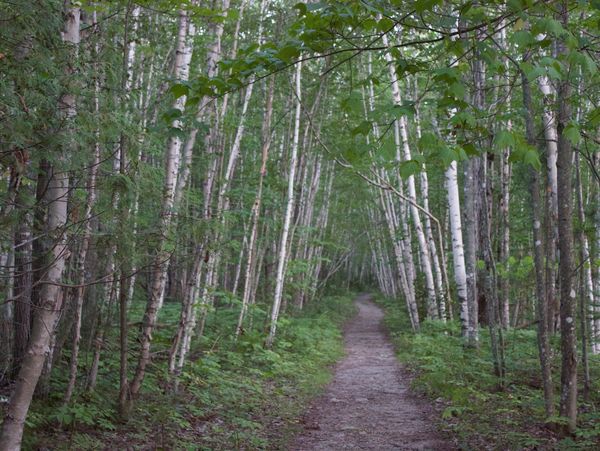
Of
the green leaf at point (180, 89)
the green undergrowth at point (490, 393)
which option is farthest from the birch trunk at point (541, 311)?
the green leaf at point (180, 89)

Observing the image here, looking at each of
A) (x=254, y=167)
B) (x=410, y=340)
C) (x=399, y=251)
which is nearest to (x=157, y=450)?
(x=410, y=340)

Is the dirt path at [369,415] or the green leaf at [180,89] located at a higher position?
the green leaf at [180,89]

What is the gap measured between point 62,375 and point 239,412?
2357 mm

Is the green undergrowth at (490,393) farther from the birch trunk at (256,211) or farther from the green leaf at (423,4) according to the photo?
the green leaf at (423,4)

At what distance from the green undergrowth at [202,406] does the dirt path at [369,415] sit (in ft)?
1.07

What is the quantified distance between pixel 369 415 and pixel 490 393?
199cm

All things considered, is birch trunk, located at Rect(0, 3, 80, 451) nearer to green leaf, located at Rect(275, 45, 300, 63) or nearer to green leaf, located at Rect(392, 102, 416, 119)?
green leaf, located at Rect(275, 45, 300, 63)

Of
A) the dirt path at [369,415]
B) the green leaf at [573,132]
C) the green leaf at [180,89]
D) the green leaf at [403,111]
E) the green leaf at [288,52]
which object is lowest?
the dirt path at [369,415]

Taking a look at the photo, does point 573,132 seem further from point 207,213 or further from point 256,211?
point 256,211

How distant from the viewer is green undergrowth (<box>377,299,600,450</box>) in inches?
225

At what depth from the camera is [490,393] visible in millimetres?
8055

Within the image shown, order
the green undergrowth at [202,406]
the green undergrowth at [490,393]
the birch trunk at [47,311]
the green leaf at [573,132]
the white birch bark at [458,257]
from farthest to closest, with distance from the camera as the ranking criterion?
1. the white birch bark at [458,257]
2. the green undergrowth at [490,393]
3. the green undergrowth at [202,406]
4. the birch trunk at [47,311]
5. the green leaf at [573,132]

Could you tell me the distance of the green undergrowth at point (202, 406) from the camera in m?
5.20

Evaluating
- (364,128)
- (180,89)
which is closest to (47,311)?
(180,89)
